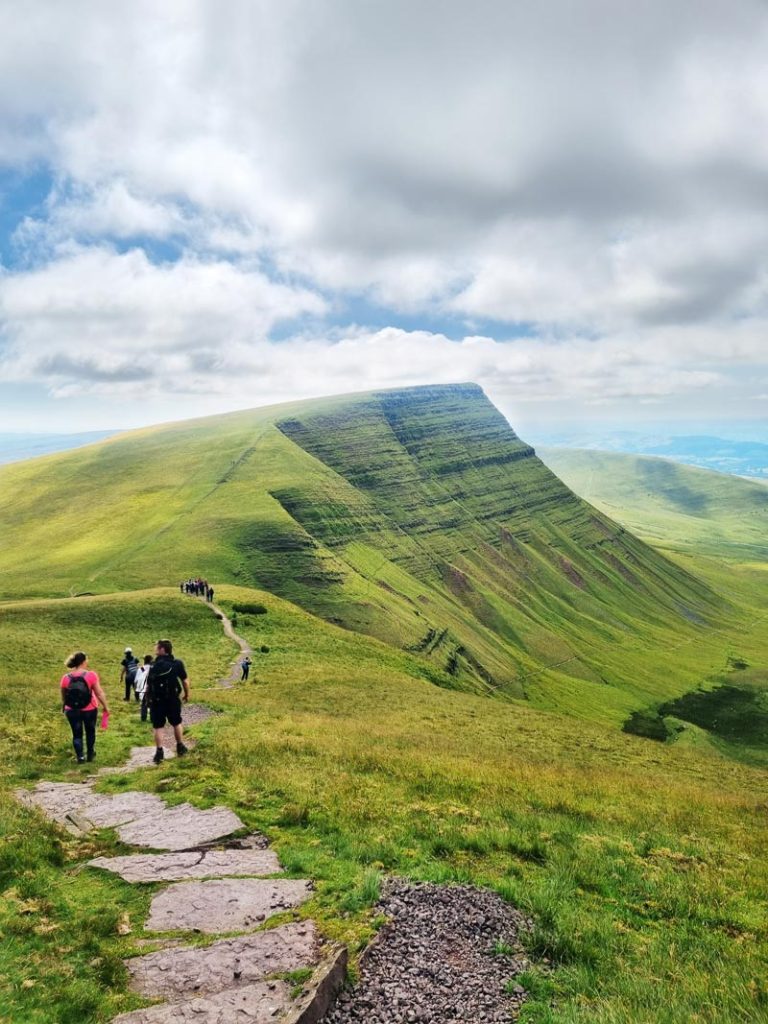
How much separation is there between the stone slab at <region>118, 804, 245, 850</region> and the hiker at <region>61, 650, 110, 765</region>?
6.04m

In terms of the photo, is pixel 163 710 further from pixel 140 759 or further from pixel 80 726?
pixel 80 726

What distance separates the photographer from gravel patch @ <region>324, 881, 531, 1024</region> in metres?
8.20

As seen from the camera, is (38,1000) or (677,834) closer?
(38,1000)

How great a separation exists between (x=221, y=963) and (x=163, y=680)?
12.2 metres

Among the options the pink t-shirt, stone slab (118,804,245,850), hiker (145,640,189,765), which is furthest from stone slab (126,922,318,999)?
the pink t-shirt

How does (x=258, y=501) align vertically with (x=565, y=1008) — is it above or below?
above

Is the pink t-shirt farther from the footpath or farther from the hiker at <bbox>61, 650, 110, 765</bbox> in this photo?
the footpath

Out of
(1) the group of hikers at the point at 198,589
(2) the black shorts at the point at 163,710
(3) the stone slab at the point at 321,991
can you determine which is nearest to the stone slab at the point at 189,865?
(3) the stone slab at the point at 321,991

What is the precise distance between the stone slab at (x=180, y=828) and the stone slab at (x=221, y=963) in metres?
4.46

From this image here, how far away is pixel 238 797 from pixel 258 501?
133456 millimetres

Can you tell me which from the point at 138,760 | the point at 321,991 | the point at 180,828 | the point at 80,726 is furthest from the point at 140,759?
the point at 321,991

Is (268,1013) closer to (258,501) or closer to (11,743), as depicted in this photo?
(11,743)

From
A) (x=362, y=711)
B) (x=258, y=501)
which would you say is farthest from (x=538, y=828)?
(x=258, y=501)

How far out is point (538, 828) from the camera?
1570 cm
